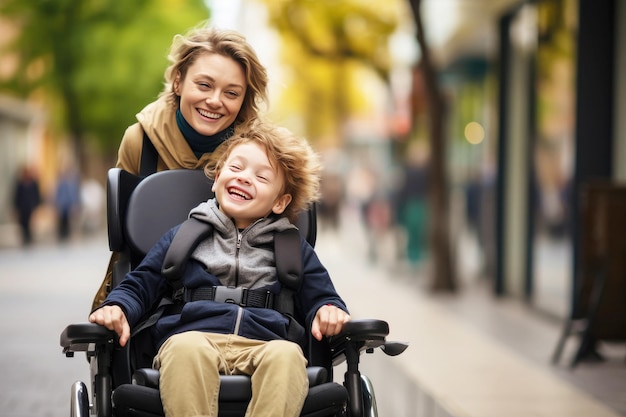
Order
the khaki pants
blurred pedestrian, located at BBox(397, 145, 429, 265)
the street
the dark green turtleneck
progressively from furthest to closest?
blurred pedestrian, located at BBox(397, 145, 429, 265), the street, the dark green turtleneck, the khaki pants

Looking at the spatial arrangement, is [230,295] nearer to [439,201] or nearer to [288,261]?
[288,261]

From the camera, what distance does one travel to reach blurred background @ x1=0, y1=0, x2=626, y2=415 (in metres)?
9.95

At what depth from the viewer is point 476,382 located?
731 cm

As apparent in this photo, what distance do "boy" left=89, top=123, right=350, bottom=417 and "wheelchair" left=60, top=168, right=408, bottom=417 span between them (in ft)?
0.21

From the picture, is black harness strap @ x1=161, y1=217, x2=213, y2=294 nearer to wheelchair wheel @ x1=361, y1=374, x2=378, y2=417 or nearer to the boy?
the boy

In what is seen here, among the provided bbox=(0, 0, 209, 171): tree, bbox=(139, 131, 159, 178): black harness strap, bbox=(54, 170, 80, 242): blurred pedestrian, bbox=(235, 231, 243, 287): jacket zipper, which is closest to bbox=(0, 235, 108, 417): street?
bbox=(139, 131, 159, 178): black harness strap

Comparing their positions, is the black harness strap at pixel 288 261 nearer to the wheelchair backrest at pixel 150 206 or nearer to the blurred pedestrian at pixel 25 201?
the wheelchair backrest at pixel 150 206

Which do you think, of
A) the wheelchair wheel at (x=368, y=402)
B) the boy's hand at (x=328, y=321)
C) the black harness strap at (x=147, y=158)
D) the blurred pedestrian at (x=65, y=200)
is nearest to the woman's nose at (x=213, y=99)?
the black harness strap at (x=147, y=158)

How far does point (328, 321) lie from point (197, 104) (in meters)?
1.10

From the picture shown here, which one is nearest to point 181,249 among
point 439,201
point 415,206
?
point 439,201

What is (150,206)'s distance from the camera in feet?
13.5

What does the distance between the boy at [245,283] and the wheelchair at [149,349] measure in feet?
0.21

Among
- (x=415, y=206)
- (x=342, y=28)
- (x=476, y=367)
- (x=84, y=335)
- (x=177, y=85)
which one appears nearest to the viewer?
(x=84, y=335)

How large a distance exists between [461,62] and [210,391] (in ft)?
53.8
